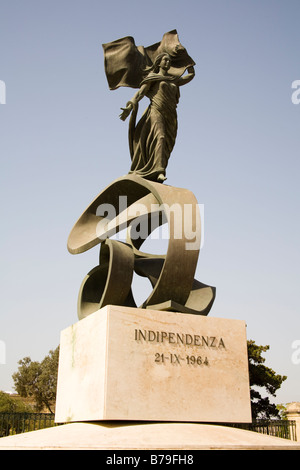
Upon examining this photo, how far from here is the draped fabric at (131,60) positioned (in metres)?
9.96

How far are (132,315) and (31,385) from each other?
27.1 meters

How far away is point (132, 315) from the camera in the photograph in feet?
Answer: 23.4

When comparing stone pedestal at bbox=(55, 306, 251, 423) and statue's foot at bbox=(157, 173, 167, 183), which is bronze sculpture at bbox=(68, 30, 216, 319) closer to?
statue's foot at bbox=(157, 173, 167, 183)

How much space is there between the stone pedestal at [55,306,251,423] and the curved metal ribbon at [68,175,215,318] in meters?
0.54

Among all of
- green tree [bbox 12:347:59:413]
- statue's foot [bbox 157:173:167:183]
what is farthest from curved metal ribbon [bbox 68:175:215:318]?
green tree [bbox 12:347:59:413]

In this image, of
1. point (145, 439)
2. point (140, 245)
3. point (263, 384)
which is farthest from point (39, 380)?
point (145, 439)

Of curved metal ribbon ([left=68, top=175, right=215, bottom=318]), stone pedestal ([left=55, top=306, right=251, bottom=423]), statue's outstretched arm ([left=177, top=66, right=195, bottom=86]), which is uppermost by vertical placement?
statue's outstretched arm ([left=177, top=66, right=195, bottom=86])

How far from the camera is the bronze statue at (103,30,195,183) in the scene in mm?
9438

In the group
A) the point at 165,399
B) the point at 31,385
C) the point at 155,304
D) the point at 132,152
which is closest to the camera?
the point at 165,399
